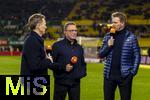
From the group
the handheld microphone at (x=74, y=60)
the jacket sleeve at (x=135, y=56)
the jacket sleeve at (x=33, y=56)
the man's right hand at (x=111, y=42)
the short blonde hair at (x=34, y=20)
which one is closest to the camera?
the jacket sleeve at (x=33, y=56)

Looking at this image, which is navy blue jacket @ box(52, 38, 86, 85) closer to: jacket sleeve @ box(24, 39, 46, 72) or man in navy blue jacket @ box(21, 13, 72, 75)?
man in navy blue jacket @ box(21, 13, 72, 75)

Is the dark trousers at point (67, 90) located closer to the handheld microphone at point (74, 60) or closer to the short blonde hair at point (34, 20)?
the handheld microphone at point (74, 60)

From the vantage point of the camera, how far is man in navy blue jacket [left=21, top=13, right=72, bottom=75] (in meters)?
6.59

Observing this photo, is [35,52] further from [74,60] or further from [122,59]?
[122,59]

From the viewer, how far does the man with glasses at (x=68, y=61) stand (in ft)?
24.1

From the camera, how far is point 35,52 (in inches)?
259

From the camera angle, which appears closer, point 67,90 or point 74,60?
point 74,60

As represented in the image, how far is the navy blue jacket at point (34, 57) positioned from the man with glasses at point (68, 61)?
2.14ft

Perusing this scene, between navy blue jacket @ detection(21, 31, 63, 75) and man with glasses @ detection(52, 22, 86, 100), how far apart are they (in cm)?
65

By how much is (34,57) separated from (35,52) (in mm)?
76

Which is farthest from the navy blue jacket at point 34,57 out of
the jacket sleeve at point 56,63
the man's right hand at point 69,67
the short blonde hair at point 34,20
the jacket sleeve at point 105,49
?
the jacket sleeve at point 105,49

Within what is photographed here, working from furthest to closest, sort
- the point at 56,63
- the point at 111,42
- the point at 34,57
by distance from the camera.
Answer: the point at 111,42 < the point at 56,63 < the point at 34,57

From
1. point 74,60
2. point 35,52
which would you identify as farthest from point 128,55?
point 35,52

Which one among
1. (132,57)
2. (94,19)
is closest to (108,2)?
(94,19)
